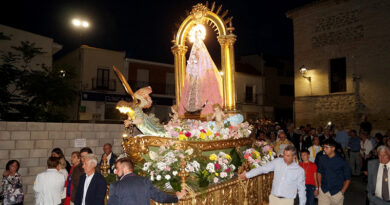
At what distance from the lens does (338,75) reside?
1798 cm

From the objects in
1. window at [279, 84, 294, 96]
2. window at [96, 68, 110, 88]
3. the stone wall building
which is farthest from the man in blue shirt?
window at [279, 84, 294, 96]

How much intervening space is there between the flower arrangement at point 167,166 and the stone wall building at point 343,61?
48.6 feet

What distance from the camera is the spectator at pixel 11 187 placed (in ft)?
17.9

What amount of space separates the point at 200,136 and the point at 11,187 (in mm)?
3749

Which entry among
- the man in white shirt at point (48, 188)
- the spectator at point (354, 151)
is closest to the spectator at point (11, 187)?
the man in white shirt at point (48, 188)

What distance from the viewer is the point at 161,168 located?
203 inches

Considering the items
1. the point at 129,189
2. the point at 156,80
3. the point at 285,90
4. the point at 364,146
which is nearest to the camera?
the point at 129,189

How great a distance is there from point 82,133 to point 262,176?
5620 millimetres

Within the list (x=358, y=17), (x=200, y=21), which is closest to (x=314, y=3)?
(x=358, y=17)

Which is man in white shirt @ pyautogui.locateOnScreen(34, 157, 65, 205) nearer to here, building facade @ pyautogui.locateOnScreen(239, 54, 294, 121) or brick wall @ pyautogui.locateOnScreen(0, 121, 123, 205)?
brick wall @ pyautogui.locateOnScreen(0, 121, 123, 205)

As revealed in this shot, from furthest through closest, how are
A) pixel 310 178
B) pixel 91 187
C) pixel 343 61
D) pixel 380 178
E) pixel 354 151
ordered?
pixel 343 61
pixel 354 151
pixel 310 178
pixel 380 178
pixel 91 187

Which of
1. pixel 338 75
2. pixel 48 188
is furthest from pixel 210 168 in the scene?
pixel 338 75

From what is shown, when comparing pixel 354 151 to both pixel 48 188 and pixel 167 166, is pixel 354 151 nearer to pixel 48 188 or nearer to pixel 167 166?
pixel 167 166

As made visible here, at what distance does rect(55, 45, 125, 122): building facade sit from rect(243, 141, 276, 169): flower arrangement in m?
17.6
